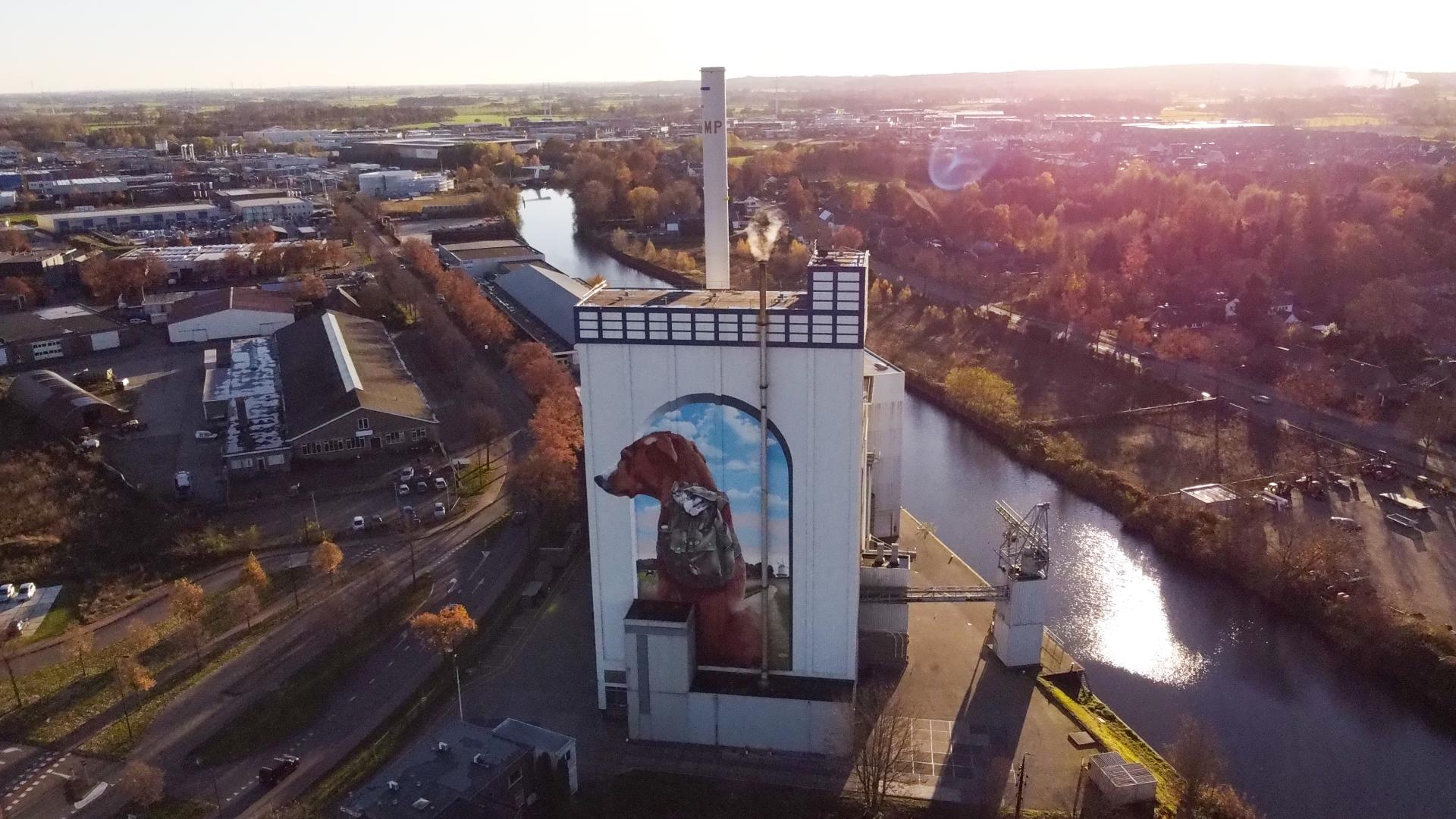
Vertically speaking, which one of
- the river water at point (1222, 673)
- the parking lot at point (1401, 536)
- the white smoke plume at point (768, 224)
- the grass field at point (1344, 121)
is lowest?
the river water at point (1222, 673)

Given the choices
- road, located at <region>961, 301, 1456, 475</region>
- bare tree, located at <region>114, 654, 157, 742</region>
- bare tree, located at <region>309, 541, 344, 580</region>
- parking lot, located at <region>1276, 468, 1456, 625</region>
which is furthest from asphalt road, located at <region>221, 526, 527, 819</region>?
road, located at <region>961, 301, 1456, 475</region>

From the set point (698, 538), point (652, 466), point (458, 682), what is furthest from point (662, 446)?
point (458, 682)

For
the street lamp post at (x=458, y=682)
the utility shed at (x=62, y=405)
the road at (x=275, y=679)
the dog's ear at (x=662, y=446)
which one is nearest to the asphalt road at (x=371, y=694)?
the road at (x=275, y=679)

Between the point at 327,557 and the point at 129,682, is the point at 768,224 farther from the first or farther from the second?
the point at 129,682

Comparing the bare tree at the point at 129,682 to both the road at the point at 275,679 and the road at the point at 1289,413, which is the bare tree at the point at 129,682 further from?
the road at the point at 1289,413

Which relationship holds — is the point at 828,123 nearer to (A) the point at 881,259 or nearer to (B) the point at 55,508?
(A) the point at 881,259

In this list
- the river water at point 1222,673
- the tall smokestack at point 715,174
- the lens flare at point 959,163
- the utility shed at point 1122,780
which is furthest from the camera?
the lens flare at point 959,163
